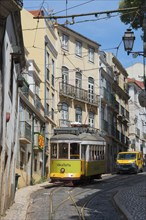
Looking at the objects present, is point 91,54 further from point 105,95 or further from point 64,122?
point 64,122

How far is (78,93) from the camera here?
39688mm

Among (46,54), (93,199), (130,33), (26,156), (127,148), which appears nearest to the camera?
(130,33)

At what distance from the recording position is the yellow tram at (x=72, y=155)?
76.8 feet

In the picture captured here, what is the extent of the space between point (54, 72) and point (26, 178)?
12.5m

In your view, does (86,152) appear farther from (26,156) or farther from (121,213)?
(121,213)

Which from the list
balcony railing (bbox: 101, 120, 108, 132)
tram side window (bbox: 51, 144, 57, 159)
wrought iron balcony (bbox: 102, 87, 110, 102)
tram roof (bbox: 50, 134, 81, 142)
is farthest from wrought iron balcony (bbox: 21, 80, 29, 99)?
balcony railing (bbox: 101, 120, 108, 132)

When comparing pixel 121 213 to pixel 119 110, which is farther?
pixel 119 110

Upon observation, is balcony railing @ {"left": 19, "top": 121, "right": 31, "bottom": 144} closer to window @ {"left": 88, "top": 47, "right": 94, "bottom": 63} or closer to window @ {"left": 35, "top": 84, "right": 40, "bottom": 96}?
window @ {"left": 35, "top": 84, "right": 40, "bottom": 96}

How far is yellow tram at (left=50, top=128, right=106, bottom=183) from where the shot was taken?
23406 mm

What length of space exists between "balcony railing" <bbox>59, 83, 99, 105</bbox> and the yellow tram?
1269cm

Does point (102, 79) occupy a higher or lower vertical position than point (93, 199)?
higher

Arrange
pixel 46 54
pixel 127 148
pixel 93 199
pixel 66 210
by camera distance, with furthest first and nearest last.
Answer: pixel 127 148 → pixel 46 54 → pixel 93 199 → pixel 66 210

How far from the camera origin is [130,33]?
13094mm

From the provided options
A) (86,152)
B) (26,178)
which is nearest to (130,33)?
(86,152)
